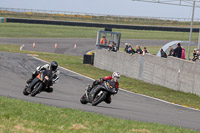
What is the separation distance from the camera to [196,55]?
23734mm

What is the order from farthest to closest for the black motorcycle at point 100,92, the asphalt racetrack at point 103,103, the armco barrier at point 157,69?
the armco barrier at point 157,69
the black motorcycle at point 100,92
the asphalt racetrack at point 103,103

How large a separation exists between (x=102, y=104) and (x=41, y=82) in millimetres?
2744

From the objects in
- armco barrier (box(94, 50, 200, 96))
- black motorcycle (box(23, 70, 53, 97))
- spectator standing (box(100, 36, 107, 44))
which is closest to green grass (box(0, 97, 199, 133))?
black motorcycle (box(23, 70, 53, 97))

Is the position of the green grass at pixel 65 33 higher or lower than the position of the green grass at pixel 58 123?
higher

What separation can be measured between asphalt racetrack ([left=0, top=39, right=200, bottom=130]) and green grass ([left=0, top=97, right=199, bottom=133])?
6.99 feet

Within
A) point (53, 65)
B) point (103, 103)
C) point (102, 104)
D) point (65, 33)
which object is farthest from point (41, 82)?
point (65, 33)

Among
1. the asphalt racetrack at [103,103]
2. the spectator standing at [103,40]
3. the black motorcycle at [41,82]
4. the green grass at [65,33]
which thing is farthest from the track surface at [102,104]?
Result: the green grass at [65,33]

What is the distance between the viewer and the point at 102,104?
52.3 ft

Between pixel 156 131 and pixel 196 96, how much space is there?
39.8 feet

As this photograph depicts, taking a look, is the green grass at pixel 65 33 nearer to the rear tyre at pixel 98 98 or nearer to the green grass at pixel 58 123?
the rear tyre at pixel 98 98

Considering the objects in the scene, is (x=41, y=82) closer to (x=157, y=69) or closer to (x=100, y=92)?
(x=100, y=92)

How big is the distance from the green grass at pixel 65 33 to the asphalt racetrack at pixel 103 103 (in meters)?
36.4

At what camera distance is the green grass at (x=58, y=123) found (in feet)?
29.7

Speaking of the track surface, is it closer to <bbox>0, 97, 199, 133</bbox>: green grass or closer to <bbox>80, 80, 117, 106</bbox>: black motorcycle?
<bbox>80, 80, 117, 106</bbox>: black motorcycle
